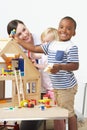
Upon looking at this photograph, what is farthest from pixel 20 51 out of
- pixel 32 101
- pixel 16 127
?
pixel 16 127

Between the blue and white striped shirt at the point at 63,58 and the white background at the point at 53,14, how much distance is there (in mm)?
869


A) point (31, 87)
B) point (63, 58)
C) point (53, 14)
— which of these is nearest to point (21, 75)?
point (31, 87)

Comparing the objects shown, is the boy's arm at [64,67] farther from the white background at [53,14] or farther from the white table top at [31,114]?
the white background at [53,14]

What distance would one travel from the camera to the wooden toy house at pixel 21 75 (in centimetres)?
119

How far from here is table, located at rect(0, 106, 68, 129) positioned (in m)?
0.99

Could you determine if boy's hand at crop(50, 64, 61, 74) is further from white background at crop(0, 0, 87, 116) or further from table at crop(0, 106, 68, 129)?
white background at crop(0, 0, 87, 116)

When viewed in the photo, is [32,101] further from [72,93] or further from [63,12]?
[63,12]

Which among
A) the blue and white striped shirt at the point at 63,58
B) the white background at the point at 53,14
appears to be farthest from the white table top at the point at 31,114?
the white background at the point at 53,14

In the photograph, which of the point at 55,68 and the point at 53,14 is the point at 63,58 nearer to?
the point at 55,68

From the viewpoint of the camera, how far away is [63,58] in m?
1.18

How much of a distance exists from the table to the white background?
1015mm

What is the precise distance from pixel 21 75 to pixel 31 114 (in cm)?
23

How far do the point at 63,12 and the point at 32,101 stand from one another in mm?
1028

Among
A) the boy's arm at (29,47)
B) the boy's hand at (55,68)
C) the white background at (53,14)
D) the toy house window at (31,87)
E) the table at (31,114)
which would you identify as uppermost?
the white background at (53,14)
